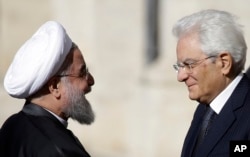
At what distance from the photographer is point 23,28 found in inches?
603

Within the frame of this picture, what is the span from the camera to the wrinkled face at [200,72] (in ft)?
16.1

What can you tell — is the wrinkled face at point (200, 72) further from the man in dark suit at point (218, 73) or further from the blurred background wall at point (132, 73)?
the blurred background wall at point (132, 73)

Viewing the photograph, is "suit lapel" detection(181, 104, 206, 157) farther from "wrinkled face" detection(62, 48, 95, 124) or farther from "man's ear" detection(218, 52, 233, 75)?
"wrinkled face" detection(62, 48, 95, 124)

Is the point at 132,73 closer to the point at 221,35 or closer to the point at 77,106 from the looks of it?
the point at 77,106

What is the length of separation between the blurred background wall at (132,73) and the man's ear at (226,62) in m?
5.62

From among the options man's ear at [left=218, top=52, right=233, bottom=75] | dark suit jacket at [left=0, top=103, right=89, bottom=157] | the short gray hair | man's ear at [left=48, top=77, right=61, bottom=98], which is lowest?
dark suit jacket at [left=0, top=103, right=89, bottom=157]

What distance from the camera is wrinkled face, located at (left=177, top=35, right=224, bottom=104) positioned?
4.92 m

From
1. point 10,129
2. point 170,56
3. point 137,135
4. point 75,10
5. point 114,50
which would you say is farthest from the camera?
point 75,10

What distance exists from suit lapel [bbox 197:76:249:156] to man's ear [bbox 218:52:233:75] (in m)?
0.12

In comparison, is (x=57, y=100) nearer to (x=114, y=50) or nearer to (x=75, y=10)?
(x=114, y=50)

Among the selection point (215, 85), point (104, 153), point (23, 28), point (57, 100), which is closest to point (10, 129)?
point (57, 100)

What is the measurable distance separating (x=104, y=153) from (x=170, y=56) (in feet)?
7.77

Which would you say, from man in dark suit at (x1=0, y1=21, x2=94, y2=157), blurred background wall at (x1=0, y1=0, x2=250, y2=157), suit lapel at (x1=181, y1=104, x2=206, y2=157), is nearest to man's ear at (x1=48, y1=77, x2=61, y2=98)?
man in dark suit at (x1=0, y1=21, x2=94, y2=157)

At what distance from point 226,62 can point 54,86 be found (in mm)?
912
